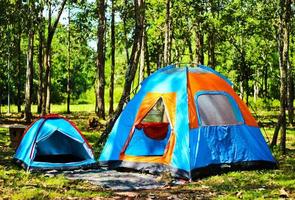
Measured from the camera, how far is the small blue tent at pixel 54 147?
38.9 ft

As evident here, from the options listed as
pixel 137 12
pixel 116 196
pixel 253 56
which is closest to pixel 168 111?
pixel 116 196

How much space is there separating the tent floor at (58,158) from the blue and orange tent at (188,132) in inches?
37.3

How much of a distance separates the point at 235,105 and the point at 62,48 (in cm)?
4571

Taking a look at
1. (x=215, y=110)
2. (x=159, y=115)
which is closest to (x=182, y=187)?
(x=215, y=110)

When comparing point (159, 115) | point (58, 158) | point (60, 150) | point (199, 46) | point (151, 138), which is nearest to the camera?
point (151, 138)

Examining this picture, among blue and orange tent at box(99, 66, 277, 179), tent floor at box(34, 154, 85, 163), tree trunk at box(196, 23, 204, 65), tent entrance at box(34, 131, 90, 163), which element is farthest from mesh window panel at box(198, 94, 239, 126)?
tree trunk at box(196, 23, 204, 65)

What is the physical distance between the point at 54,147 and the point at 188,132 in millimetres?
4190

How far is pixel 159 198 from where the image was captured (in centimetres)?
873

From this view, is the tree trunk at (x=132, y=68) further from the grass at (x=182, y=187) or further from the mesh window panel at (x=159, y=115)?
the grass at (x=182, y=187)

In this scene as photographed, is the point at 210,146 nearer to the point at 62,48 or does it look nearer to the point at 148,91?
the point at 148,91

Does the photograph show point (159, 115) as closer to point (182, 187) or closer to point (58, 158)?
point (58, 158)

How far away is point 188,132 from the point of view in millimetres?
10969

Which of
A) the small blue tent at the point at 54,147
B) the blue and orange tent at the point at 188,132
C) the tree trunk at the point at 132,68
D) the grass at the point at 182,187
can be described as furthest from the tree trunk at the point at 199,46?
the grass at the point at 182,187

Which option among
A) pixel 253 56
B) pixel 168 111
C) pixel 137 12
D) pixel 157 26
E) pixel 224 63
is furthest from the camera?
pixel 224 63
